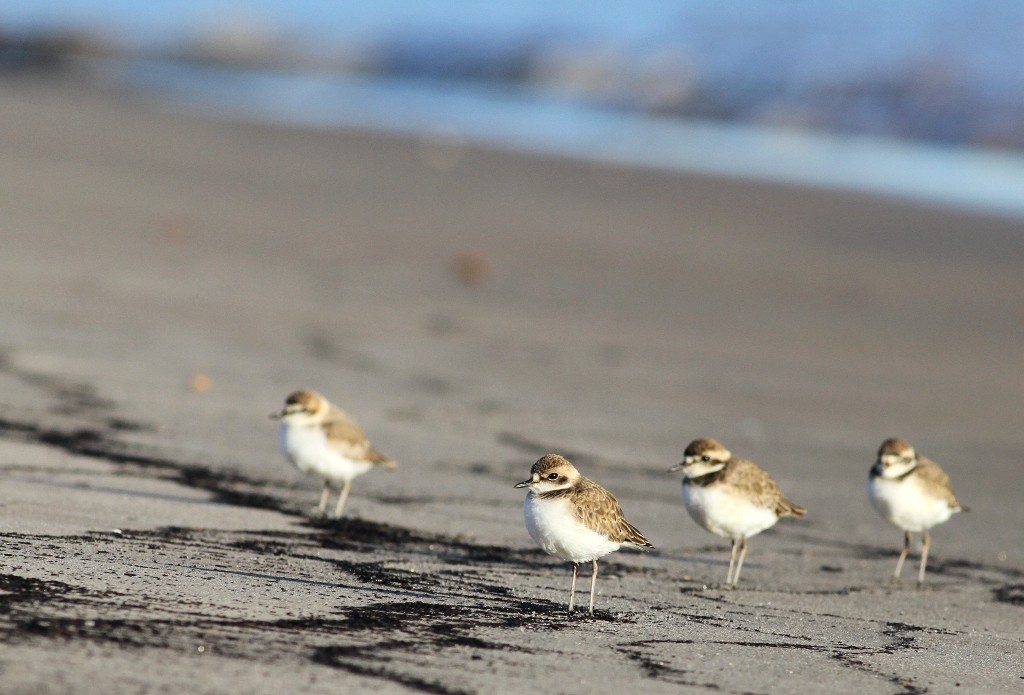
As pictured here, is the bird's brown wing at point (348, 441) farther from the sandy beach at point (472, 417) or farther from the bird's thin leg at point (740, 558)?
the bird's thin leg at point (740, 558)

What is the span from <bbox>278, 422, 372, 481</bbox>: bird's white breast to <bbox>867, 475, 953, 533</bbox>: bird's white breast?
2.62m

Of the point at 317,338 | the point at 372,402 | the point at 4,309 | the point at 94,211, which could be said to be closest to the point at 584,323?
the point at 317,338

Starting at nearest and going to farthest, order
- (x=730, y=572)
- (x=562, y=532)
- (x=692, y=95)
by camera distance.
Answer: (x=562, y=532), (x=730, y=572), (x=692, y=95)

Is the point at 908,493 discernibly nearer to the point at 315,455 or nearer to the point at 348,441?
the point at 348,441

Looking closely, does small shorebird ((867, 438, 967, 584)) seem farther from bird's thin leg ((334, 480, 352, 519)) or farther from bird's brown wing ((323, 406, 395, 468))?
bird's thin leg ((334, 480, 352, 519))

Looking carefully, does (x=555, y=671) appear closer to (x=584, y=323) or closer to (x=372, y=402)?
(x=372, y=402)

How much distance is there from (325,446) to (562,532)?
1896mm

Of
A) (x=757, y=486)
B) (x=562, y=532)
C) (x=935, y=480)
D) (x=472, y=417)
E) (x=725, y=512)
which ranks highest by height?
(x=472, y=417)

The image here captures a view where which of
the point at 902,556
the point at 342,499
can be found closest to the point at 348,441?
the point at 342,499

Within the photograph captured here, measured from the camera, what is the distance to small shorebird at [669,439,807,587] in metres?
7.39

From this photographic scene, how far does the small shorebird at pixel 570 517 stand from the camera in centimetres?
639

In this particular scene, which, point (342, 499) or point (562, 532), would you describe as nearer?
point (562, 532)

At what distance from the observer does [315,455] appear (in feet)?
25.8

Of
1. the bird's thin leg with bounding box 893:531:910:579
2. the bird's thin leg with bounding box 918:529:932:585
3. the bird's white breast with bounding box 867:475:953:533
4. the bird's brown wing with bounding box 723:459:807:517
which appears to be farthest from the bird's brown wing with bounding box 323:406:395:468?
the bird's thin leg with bounding box 918:529:932:585
